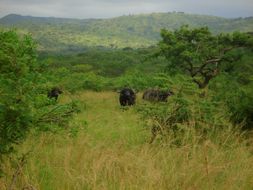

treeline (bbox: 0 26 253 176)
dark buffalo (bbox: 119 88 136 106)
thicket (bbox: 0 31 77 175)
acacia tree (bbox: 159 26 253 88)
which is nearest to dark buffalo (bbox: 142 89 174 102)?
dark buffalo (bbox: 119 88 136 106)

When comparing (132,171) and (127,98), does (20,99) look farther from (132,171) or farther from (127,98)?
(127,98)

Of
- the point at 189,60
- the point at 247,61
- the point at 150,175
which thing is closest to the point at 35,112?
the point at 150,175

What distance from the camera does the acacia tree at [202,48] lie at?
20.9m

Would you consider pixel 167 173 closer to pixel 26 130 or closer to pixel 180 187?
pixel 180 187

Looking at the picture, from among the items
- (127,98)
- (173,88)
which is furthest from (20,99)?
(127,98)

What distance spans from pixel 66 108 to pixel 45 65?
1.03 metres

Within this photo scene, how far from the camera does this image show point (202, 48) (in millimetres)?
→ 20828

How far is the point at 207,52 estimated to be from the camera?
20.8 m

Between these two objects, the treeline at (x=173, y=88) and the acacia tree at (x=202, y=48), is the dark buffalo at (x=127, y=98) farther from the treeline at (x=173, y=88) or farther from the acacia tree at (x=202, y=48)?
the acacia tree at (x=202, y=48)

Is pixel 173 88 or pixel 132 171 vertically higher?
pixel 132 171

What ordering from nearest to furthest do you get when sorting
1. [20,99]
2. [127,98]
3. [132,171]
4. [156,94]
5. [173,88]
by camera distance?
1. [20,99]
2. [132,171]
3. [173,88]
4. [127,98]
5. [156,94]

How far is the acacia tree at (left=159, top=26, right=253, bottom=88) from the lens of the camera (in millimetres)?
20891

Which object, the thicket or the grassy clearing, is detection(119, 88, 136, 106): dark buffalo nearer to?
the grassy clearing

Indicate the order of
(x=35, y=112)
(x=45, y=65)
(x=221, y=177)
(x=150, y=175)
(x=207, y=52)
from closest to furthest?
(x=150, y=175) → (x=35, y=112) → (x=221, y=177) → (x=45, y=65) → (x=207, y=52)
